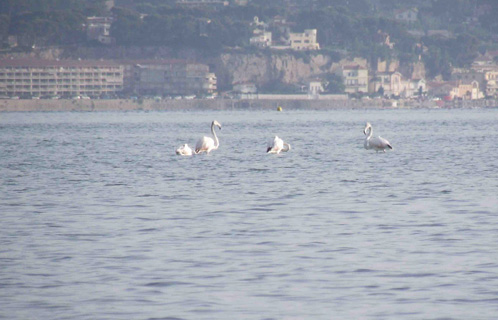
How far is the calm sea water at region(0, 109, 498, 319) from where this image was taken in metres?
12.2

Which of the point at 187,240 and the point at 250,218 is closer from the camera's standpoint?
the point at 187,240

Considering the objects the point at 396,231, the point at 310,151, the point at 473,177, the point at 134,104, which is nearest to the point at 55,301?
the point at 396,231

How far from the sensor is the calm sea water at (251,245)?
12.2 meters

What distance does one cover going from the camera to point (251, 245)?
1587 centimetres

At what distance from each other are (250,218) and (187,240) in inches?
107

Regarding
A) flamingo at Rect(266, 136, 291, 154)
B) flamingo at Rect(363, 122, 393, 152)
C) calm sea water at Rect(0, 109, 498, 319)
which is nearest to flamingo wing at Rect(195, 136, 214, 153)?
flamingo at Rect(266, 136, 291, 154)

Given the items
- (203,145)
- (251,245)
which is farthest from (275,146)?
(251,245)

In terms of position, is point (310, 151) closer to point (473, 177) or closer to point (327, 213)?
point (473, 177)

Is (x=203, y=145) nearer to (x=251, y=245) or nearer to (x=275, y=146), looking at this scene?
(x=275, y=146)

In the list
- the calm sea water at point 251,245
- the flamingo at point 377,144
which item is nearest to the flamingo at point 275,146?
the flamingo at point 377,144

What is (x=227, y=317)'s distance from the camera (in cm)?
1161

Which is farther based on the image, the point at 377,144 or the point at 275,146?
the point at 377,144

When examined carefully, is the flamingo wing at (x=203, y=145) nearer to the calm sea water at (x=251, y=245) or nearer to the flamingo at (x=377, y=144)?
the flamingo at (x=377, y=144)

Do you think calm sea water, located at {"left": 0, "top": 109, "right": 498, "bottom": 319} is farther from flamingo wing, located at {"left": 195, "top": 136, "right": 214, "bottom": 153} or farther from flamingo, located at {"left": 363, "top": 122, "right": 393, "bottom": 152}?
flamingo, located at {"left": 363, "top": 122, "right": 393, "bottom": 152}
